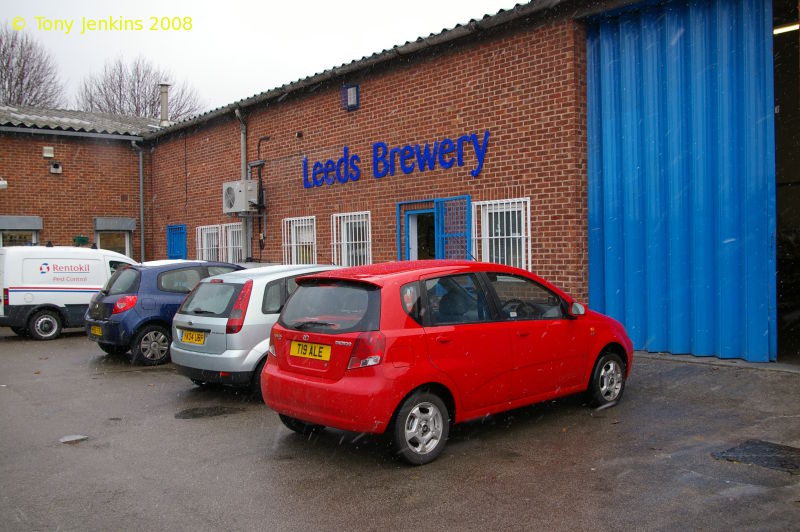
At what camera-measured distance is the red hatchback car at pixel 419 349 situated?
5.19m

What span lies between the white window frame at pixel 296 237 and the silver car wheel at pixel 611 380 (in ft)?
28.0

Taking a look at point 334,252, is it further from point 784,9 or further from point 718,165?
point 784,9

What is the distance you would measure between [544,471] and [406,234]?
24.7 ft

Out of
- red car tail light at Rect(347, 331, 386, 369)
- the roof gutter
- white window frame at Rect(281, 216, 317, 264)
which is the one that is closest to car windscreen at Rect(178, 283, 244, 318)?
red car tail light at Rect(347, 331, 386, 369)

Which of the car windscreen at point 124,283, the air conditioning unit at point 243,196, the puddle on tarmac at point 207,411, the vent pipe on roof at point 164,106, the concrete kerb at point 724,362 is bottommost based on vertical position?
the puddle on tarmac at point 207,411

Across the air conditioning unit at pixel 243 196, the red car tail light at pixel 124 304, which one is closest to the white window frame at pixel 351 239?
the air conditioning unit at pixel 243 196

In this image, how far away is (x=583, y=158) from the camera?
9891 mm

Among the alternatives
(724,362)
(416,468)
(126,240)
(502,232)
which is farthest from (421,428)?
(126,240)

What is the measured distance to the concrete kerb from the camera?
8148mm

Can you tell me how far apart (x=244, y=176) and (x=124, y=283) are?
21.2 feet

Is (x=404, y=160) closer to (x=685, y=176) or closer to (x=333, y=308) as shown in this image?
(x=685, y=176)

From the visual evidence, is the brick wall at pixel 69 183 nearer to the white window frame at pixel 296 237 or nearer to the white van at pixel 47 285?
the white van at pixel 47 285

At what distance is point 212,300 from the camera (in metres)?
7.90

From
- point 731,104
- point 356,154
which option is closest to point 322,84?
point 356,154
